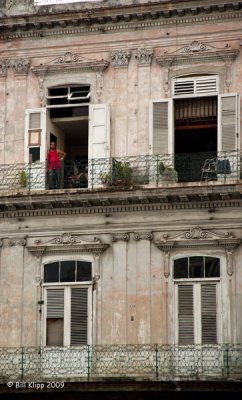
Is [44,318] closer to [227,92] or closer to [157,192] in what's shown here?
[157,192]

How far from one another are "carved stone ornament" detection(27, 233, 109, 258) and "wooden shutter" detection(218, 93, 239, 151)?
3.88 metres

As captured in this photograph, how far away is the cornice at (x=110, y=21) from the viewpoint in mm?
27812

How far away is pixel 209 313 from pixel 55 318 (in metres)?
3.85

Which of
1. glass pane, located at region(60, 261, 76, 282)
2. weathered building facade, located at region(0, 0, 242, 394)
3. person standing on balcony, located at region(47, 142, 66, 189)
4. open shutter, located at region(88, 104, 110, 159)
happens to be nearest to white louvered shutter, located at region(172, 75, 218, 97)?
weathered building facade, located at region(0, 0, 242, 394)

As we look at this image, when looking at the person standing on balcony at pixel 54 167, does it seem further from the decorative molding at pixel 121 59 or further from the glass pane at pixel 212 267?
the glass pane at pixel 212 267

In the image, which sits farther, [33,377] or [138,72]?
[138,72]

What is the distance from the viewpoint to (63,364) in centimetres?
2652

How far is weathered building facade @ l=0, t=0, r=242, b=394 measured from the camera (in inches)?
1039

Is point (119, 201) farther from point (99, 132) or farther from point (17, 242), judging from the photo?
point (17, 242)

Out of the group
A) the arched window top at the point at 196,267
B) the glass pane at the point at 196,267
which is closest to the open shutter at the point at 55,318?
the arched window top at the point at 196,267

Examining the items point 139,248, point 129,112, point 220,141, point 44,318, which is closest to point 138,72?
point 129,112

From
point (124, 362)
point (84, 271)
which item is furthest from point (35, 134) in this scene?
point (124, 362)

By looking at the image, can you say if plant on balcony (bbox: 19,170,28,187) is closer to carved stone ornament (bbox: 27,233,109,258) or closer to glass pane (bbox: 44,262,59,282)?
carved stone ornament (bbox: 27,233,109,258)

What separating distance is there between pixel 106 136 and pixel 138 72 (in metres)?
1.87
